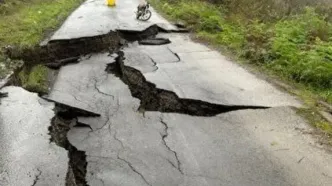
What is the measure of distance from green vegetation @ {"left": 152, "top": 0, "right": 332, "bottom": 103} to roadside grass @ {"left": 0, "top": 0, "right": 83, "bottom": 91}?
428 cm

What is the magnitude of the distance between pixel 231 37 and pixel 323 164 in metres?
6.73

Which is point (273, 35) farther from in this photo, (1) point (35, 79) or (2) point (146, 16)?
(1) point (35, 79)

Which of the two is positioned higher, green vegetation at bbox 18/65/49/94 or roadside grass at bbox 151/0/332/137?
roadside grass at bbox 151/0/332/137

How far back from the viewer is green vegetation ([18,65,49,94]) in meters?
7.30

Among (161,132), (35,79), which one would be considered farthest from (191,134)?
(35,79)

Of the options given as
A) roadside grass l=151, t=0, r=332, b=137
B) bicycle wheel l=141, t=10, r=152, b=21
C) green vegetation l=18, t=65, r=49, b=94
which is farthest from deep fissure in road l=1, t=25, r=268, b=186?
roadside grass l=151, t=0, r=332, b=137

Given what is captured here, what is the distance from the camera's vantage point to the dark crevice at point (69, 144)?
14.6 feet

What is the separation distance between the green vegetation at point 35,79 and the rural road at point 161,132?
0.28 meters

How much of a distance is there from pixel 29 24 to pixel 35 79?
4.60 meters

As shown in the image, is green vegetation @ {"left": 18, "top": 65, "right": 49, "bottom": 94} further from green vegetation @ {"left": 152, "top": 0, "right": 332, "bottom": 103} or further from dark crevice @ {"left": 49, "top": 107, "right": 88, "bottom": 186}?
green vegetation @ {"left": 152, "top": 0, "right": 332, "bottom": 103}

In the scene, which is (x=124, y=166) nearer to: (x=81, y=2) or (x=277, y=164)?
(x=277, y=164)

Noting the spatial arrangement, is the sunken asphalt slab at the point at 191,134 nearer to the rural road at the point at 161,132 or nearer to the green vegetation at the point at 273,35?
the rural road at the point at 161,132

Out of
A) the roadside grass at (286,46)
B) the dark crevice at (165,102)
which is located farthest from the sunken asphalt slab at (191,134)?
the roadside grass at (286,46)

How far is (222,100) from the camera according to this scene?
6.54 m
